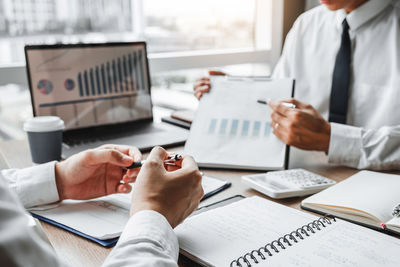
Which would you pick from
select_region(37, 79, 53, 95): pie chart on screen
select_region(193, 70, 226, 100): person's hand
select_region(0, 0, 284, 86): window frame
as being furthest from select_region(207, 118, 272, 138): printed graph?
select_region(0, 0, 284, 86): window frame

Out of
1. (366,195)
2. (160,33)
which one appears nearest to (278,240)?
(366,195)

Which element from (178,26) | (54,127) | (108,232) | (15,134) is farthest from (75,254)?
(178,26)

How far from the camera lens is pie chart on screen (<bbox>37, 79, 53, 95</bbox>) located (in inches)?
48.3

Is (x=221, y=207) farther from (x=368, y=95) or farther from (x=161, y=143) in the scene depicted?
(x=368, y=95)

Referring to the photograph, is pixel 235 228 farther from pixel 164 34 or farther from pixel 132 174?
pixel 164 34

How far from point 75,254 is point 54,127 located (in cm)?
49

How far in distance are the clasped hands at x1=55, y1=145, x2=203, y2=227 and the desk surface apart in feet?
Result: 0.35

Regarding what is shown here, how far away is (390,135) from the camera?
1.09 metres

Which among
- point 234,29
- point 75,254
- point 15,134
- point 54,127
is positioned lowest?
point 15,134

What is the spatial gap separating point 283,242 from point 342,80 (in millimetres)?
951

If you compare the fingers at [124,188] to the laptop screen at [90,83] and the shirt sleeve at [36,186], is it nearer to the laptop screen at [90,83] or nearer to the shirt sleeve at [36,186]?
the shirt sleeve at [36,186]

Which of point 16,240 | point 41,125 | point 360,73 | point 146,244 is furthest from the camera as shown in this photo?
point 360,73

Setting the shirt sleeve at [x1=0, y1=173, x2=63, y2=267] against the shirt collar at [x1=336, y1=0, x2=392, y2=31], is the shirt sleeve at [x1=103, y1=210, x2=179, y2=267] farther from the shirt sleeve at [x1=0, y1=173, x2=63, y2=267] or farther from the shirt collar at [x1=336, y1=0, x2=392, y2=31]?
the shirt collar at [x1=336, y1=0, x2=392, y2=31]

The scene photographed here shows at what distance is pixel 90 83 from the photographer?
133 cm
